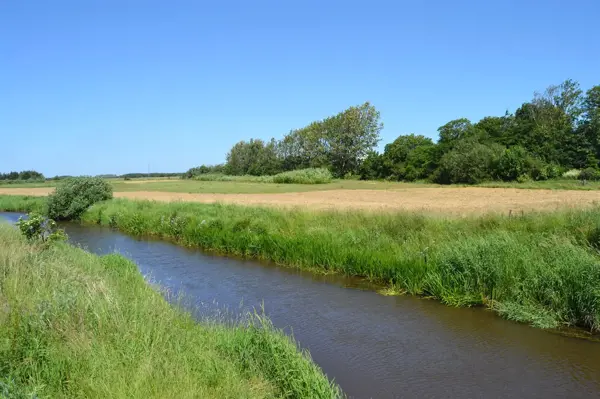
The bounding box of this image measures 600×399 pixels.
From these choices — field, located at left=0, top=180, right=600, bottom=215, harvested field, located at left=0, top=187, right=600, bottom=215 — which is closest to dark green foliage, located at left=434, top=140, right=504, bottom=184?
field, located at left=0, top=180, right=600, bottom=215

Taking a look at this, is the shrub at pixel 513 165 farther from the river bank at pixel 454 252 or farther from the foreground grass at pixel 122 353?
the foreground grass at pixel 122 353

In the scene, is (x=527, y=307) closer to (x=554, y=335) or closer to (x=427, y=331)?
(x=554, y=335)

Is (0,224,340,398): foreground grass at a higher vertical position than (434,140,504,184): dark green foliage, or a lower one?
lower

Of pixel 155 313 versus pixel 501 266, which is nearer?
pixel 155 313

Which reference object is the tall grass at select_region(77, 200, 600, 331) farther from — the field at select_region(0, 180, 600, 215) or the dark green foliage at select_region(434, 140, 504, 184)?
the dark green foliage at select_region(434, 140, 504, 184)

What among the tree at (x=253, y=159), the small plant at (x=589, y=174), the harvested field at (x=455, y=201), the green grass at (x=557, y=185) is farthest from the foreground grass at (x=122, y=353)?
the tree at (x=253, y=159)

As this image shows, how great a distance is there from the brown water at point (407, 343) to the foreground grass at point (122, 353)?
166 cm

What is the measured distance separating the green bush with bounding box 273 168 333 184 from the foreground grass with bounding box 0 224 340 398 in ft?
221

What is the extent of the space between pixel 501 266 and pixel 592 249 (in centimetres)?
203

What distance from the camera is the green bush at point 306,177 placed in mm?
75125

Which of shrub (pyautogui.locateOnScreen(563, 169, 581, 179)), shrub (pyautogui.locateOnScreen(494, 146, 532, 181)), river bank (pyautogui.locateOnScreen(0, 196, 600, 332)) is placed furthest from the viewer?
shrub (pyautogui.locateOnScreen(494, 146, 532, 181))

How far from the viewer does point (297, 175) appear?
78.8 m

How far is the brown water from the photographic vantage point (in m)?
7.47

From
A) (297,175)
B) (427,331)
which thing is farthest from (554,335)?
(297,175)
